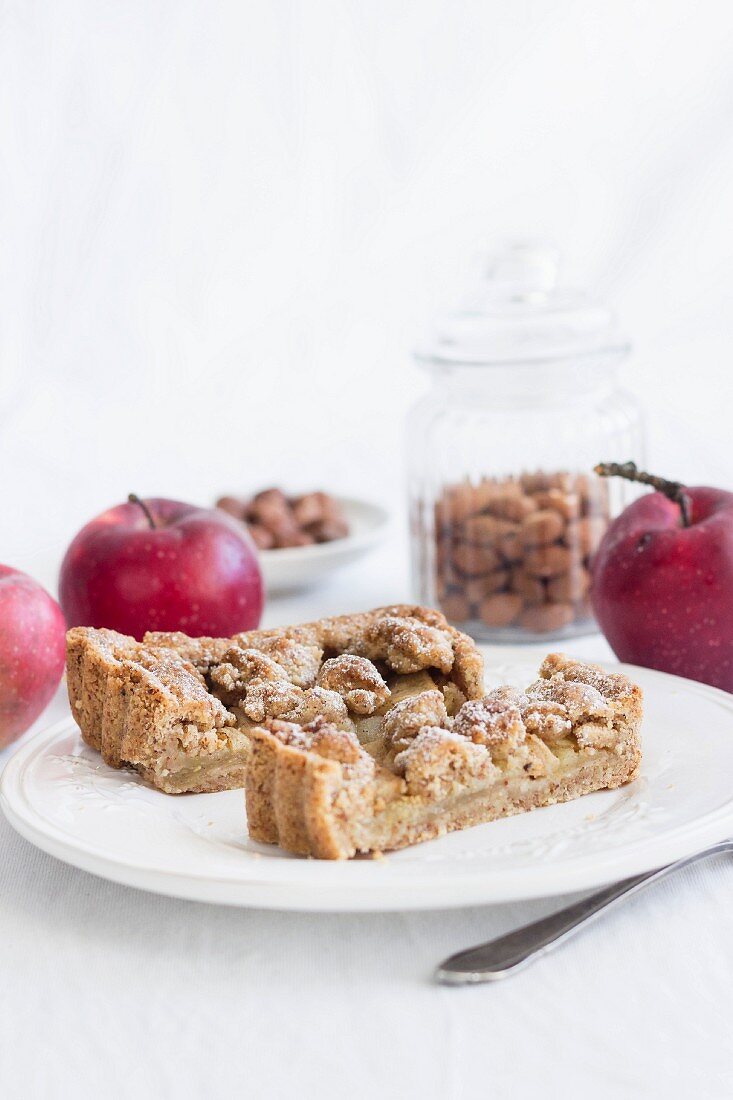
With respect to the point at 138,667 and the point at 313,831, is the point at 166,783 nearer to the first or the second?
the point at 138,667

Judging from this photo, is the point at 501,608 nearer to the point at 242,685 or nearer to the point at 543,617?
the point at 543,617

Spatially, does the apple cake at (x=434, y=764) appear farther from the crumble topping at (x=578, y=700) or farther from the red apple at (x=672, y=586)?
the red apple at (x=672, y=586)

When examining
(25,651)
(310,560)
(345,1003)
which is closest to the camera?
(345,1003)

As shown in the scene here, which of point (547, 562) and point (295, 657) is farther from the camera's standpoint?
point (547, 562)

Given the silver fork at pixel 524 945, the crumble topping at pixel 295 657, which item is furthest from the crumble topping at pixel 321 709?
the silver fork at pixel 524 945

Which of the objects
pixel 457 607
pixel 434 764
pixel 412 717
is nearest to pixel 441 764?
pixel 434 764

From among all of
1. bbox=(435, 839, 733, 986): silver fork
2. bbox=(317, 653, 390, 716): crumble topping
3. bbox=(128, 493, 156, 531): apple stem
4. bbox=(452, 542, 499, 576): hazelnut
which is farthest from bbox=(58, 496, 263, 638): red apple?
bbox=(435, 839, 733, 986): silver fork
